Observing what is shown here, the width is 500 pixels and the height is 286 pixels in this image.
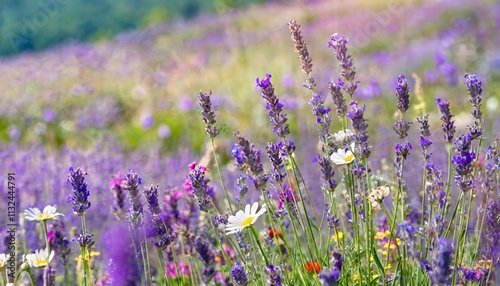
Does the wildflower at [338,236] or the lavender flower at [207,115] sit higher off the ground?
the lavender flower at [207,115]

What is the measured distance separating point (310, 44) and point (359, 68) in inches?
101

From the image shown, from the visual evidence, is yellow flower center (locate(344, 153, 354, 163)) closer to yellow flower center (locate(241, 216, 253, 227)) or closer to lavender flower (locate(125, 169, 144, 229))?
yellow flower center (locate(241, 216, 253, 227))

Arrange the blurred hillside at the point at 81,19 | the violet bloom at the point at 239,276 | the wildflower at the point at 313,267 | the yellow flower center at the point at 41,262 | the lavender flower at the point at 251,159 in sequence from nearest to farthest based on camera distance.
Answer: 1. the violet bloom at the point at 239,276
2. the lavender flower at the point at 251,159
3. the wildflower at the point at 313,267
4. the yellow flower center at the point at 41,262
5. the blurred hillside at the point at 81,19

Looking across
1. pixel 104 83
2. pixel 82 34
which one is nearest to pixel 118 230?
pixel 104 83

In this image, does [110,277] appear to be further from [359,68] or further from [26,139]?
[359,68]

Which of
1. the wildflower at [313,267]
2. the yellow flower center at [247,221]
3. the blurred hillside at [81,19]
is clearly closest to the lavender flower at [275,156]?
the yellow flower center at [247,221]

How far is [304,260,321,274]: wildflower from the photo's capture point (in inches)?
71.2

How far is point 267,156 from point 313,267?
8.20 feet

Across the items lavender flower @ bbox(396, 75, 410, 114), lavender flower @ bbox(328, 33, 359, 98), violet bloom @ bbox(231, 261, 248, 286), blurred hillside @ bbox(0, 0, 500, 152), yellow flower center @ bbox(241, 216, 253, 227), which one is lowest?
violet bloom @ bbox(231, 261, 248, 286)

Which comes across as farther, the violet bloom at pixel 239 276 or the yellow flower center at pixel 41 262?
the yellow flower center at pixel 41 262

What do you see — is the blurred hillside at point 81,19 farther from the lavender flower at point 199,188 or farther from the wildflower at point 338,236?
the lavender flower at point 199,188

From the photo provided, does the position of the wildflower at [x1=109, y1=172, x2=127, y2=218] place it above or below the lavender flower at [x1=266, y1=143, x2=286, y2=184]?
above

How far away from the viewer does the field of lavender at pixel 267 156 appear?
1.78m

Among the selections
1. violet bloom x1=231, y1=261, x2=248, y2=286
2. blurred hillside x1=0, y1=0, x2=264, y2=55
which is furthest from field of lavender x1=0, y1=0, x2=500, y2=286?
blurred hillside x1=0, y1=0, x2=264, y2=55
